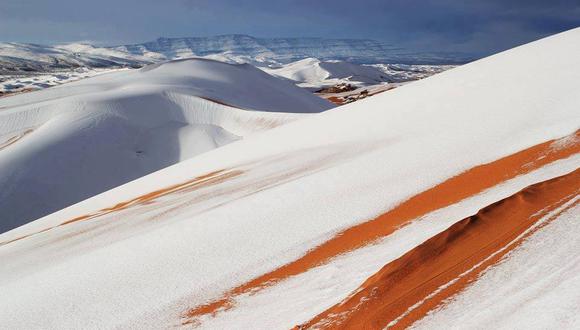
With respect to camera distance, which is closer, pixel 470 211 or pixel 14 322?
pixel 14 322

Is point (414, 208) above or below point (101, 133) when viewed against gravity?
below

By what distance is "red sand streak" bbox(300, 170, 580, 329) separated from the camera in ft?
10.7

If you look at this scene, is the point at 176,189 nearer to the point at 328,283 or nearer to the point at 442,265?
the point at 328,283

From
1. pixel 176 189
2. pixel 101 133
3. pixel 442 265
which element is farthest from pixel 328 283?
pixel 101 133

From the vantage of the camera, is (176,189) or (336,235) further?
(176,189)

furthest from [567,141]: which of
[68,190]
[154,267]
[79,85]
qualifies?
[79,85]

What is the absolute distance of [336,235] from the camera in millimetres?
5098

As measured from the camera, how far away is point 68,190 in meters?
25.3

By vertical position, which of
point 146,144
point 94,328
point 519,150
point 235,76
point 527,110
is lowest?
point 94,328

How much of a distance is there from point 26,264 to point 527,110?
1007 centimetres

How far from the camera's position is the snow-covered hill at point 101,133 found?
968 inches

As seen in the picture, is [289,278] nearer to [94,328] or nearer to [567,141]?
[94,328]

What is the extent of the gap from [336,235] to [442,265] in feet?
5.17

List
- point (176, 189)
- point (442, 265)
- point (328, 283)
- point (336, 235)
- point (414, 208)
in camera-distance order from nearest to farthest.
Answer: point (442, 265)
point (328, 283)
point (336, 235)
point (414, 208)
point (176, 189)
